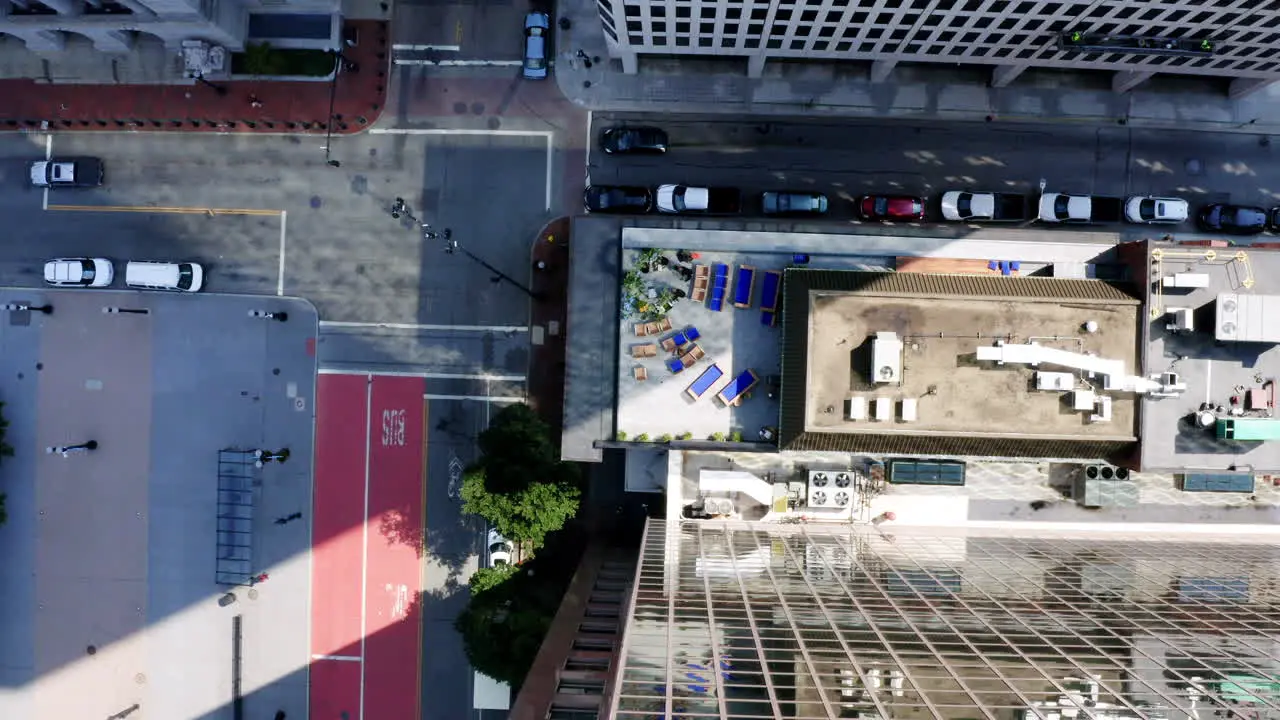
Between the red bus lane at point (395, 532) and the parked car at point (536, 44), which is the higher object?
the parked car at point (536, 44)

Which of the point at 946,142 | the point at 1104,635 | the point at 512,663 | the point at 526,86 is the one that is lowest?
the point at 512,663

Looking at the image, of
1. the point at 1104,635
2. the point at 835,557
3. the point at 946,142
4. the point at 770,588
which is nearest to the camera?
the point at 1104,635

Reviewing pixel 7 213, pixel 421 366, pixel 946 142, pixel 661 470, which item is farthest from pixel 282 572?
pixel 946 142

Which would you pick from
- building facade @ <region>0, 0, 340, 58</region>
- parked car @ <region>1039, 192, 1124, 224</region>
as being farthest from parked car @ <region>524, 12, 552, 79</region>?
parked car @ <region>1039, 192, 1124, 224</region>

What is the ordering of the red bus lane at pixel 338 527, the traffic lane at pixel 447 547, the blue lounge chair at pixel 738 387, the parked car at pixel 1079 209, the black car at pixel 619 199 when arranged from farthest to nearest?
the red bus lane at pixel 338 527, the traffic lane at pixel 447 547, the black car at pixel 619 199, the parked car at pixel 1079 209, the blue lounge chair at pixel 738 387

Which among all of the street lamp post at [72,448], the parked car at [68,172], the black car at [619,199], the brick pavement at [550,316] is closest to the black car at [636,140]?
the black car at [619,199]

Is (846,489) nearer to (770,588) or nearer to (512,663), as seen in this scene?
(770,588)

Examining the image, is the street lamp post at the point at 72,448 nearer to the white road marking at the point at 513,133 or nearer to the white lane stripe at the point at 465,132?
the white lane stripe at the point at 465,132
